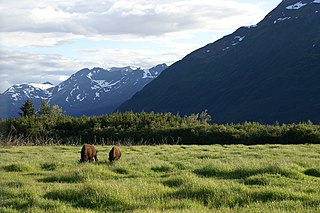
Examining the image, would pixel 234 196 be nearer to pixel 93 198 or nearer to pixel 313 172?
pixel 93 198

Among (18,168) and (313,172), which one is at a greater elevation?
(18,168)

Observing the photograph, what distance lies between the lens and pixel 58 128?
62219 mm

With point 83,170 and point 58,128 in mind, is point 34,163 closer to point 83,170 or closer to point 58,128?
point 83,170

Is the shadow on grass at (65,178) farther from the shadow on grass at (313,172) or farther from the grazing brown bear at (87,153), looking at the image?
the shadow on grass at (313,172)

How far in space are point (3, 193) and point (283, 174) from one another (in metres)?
9.51

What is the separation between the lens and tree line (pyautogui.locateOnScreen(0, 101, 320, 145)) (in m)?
48.7

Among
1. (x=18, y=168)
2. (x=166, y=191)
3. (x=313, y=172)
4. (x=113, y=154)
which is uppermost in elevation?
(x=113, y=154)

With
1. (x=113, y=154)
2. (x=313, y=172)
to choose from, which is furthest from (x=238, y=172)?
(x=113, y=154)

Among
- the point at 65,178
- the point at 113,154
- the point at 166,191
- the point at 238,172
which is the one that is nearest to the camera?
the point at 166,191

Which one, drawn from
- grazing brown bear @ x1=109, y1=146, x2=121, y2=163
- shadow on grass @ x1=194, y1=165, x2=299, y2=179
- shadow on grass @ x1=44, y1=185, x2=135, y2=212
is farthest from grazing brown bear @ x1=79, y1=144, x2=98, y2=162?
shadow on grass @ x1=44, y1=185, x2=135, y2=212

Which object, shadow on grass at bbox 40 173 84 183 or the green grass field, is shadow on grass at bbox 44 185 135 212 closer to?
the green grass field

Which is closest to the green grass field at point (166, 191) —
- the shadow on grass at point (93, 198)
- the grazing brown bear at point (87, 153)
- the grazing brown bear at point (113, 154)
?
the shadow on grass at point (93, 198)

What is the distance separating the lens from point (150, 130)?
56.2 meters

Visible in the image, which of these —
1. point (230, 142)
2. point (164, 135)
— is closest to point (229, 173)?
point (230, 142)
